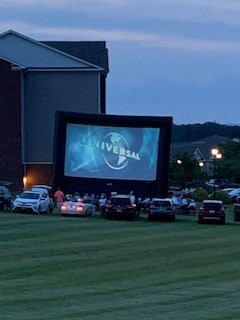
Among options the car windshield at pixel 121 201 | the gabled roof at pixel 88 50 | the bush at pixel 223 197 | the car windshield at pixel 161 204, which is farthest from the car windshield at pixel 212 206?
the gabled roof at pixel 88 50

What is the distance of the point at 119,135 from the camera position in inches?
3083

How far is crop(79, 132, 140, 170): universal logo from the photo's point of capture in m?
77.5

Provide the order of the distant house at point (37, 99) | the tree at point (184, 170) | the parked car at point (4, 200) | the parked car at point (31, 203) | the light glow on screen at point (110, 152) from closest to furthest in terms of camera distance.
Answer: the parked car at point (31, 203), the parked car at point (4, 200), the light glow on screen at point (110, 152), the distant house at point (37, 99), the tree at point (184, 170)

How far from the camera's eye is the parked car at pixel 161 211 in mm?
62500

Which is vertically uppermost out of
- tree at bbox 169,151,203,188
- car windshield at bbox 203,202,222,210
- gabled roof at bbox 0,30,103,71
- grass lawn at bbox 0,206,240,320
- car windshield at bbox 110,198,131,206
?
gabled roof at bbox 0,30,103,71

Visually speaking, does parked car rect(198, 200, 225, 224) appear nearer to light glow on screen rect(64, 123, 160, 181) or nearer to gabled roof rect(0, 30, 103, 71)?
light glow on screen rect(64, 123, 160, 181)

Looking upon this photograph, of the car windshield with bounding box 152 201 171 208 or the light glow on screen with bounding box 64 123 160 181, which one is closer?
the car windshield with bounding box 152 201 171 208

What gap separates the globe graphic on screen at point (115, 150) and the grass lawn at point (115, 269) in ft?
51.3

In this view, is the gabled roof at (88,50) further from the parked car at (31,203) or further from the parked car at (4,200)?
the parked car at (31,203)

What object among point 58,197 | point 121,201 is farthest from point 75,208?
point 58,197

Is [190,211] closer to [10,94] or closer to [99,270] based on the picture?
[10,94]

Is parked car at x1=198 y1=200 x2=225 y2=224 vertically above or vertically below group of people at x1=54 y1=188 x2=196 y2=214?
below

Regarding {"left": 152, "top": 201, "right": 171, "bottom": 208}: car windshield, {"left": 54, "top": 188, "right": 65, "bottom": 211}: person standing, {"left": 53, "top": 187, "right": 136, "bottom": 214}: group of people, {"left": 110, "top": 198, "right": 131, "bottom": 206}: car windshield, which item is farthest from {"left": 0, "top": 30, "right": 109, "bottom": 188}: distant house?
{"left": 152, "top": 201, "right": 171, "bottom": 208}: car windshield

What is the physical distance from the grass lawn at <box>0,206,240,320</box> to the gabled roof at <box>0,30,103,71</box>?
3766cm
